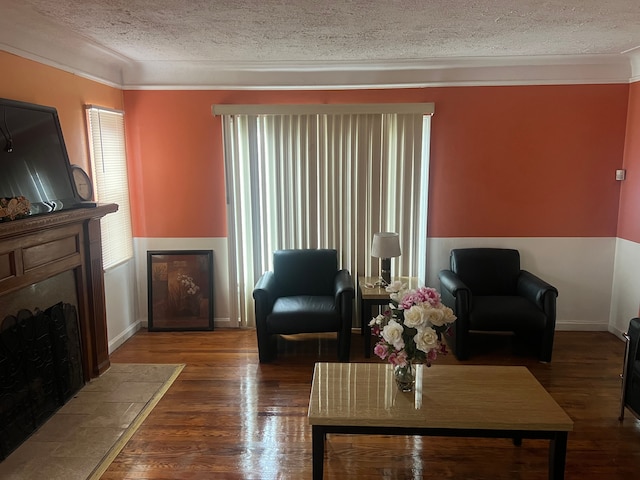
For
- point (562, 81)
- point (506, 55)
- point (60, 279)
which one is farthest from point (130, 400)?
point (562, 81)

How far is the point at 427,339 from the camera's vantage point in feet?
7.82

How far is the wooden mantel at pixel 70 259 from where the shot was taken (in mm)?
2764

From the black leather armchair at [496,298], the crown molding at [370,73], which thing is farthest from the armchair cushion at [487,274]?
the crown molding at [370,73]

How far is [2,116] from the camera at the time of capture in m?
2.87

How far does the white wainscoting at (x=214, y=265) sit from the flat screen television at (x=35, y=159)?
139 centimetres

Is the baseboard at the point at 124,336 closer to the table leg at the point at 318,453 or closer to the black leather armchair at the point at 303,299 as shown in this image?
the black leather armchair at the point at 303,299

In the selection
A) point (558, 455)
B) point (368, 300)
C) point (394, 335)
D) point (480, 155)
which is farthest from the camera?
point (480, 155)

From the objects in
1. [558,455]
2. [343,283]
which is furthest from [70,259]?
[558,455]

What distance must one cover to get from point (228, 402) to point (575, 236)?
3.60m

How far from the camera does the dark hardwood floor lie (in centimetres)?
264

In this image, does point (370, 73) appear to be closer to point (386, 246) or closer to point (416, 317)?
point (386, 246)

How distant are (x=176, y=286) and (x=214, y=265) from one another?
436 mm

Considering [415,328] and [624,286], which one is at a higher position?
[415,328]

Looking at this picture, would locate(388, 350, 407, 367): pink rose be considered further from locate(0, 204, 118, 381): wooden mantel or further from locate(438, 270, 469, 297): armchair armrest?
locate(0, 204, 118, 381): wooden mantel
